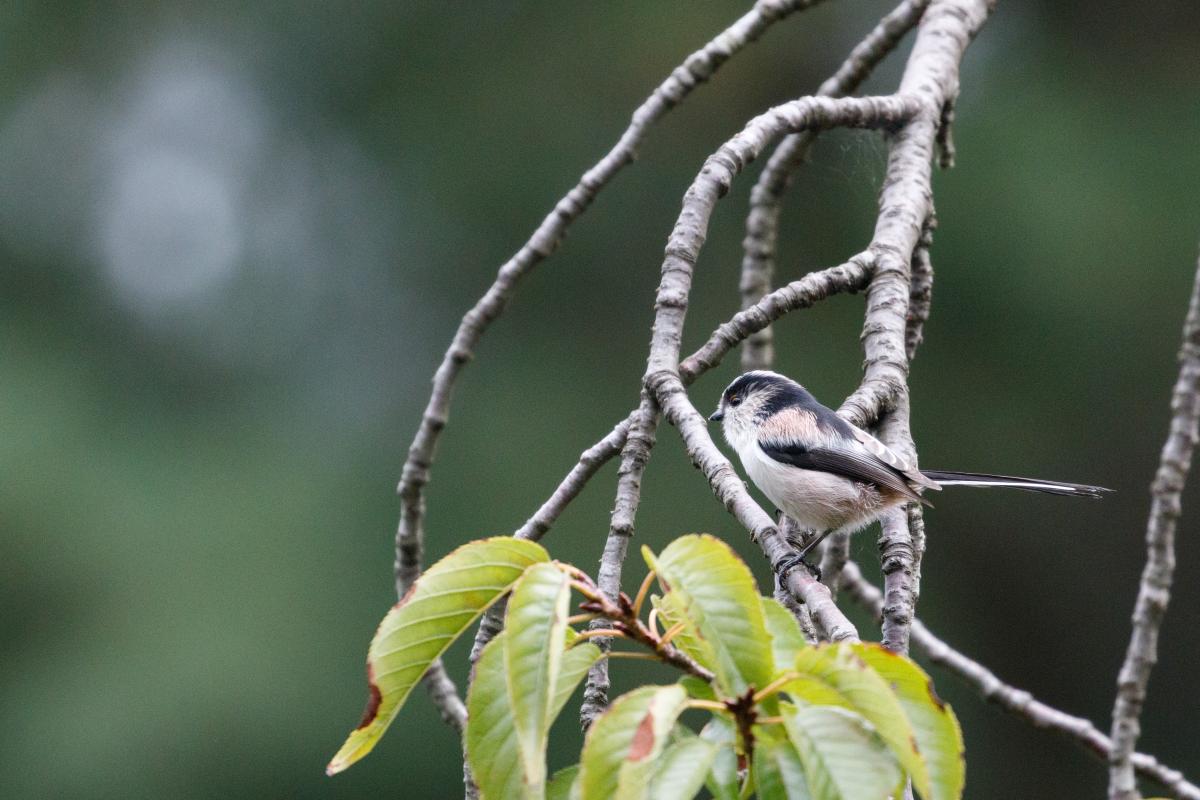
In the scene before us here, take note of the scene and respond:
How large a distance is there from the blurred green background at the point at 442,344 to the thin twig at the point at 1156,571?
14.5 ft

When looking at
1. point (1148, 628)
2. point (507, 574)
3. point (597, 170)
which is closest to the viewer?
point (507, 574)

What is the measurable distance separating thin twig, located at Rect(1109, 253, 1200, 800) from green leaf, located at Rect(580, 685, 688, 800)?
0.75 meters

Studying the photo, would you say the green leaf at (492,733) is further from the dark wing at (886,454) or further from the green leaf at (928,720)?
the dark wing at (886,454)

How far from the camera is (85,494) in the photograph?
6.79 metres

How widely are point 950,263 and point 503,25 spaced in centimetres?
325

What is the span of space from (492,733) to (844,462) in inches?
66.1

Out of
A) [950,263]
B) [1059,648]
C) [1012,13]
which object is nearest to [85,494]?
[950,263]

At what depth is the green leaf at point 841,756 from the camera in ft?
3.36

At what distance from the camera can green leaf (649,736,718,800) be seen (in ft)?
3.33

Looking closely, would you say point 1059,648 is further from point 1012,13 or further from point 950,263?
point 1012,13

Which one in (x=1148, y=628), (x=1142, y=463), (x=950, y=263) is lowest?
(x=1148, y=628)

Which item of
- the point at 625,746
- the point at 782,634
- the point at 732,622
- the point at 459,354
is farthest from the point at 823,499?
the point at 625,746

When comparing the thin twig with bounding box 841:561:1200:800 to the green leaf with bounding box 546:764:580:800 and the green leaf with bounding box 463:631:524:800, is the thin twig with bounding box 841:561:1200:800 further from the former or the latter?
the green leaf with bounding box 463:631:524:800

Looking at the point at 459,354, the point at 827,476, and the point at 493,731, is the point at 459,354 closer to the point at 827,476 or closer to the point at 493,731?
the point at 827,476
